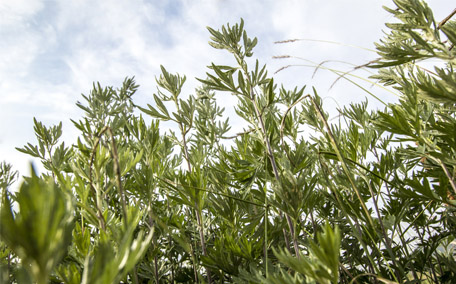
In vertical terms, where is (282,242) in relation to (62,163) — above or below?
below

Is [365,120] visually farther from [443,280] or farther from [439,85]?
[439,85]

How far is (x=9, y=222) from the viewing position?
1.19 ft

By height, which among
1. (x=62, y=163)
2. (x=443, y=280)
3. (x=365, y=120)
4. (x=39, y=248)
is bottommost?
(x=443, y=280)

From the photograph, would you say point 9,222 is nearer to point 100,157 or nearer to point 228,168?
point 100,157

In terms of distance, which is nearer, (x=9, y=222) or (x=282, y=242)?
(x=9, y=222)

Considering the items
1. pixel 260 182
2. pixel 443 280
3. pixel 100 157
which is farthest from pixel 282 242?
pixel 100 157

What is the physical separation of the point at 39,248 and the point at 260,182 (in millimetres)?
1696

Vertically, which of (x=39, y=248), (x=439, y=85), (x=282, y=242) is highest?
(x=439, y=85)

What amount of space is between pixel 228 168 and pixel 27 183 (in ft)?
5.19

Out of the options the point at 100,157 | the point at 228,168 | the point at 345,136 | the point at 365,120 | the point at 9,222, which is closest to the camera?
the point at 9,222

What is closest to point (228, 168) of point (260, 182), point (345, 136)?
point (260, 182)

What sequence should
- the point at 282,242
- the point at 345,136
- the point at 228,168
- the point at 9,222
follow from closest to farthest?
the point at 9,222, the point at 228,168, the point at 282,242, the point at 345,136

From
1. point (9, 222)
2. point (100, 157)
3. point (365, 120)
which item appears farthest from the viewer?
point (365, 120)

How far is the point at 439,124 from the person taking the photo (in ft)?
4.40
